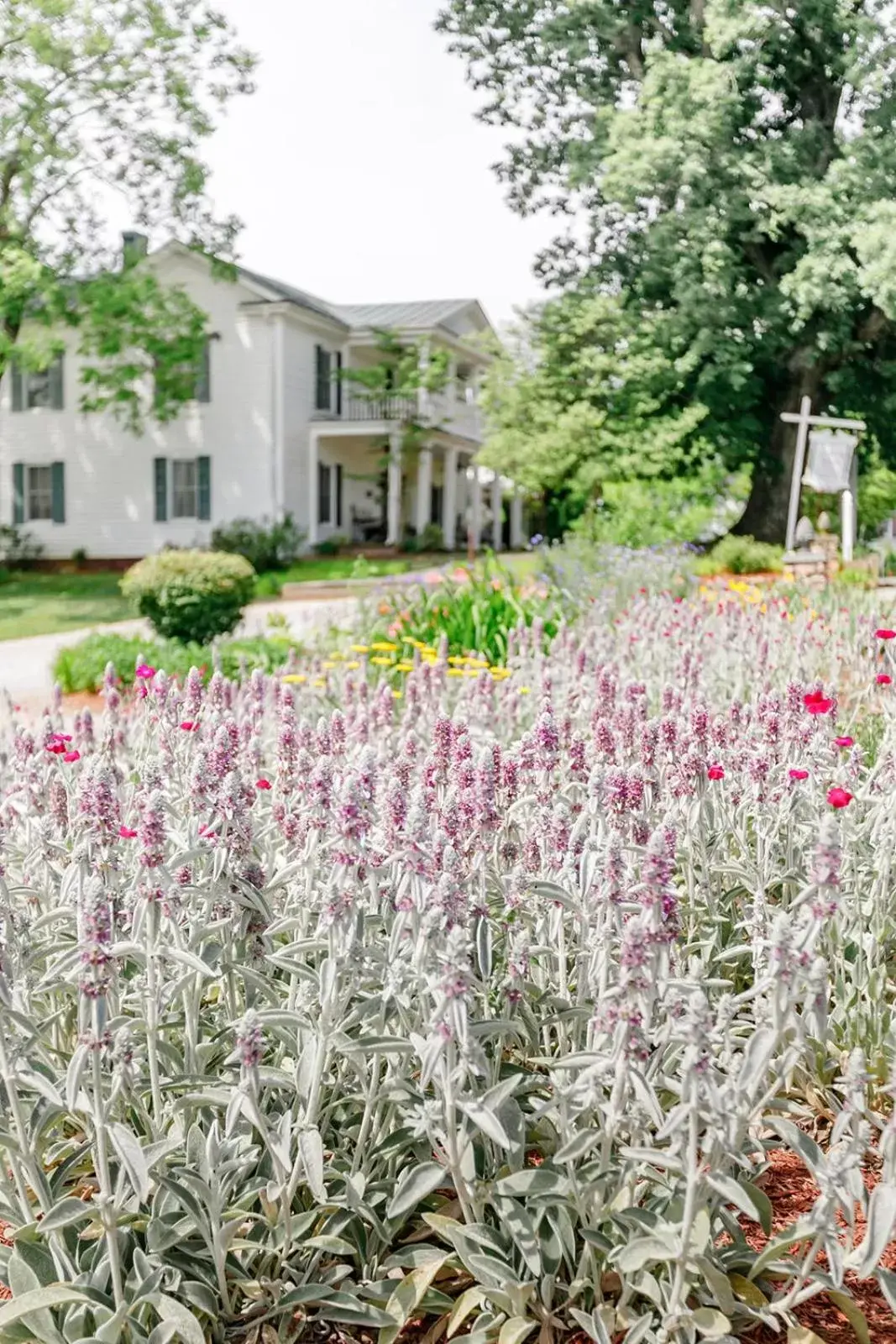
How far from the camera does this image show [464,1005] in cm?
188

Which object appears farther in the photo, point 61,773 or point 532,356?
point 532,356

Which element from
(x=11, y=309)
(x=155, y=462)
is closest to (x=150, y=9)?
(x=11, y=309)

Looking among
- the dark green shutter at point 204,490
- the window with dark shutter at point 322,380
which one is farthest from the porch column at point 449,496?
the dark green shutter at point 204,490

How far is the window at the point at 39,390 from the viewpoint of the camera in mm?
29719

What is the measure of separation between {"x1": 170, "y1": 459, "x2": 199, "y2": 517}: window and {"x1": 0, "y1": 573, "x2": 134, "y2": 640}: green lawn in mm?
2410

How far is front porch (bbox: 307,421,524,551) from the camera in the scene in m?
29.5

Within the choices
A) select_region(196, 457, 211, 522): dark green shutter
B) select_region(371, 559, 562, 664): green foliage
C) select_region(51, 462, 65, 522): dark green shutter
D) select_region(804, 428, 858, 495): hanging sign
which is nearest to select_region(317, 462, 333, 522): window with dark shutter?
select_region(196, 457, 211, 522): dark green shutter

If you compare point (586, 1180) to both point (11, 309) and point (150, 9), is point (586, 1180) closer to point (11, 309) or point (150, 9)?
point (11, 309)

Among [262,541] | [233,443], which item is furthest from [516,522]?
[262,541]

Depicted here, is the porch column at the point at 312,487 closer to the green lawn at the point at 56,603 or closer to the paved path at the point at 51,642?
the green lawn at the point at 56,603

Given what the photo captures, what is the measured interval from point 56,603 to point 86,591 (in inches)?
76.3

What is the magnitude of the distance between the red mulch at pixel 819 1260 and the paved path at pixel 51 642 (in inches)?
244

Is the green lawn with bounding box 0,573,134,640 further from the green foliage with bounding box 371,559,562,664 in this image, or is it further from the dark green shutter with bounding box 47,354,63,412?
the green foliage with bounding box 371,559,562,664

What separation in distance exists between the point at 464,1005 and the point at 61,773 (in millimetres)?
2053
